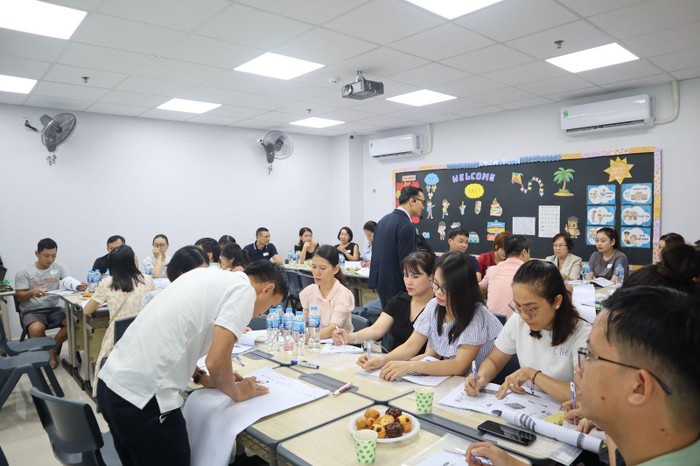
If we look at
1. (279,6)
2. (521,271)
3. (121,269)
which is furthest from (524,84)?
(121,269)

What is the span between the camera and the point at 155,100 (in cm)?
553

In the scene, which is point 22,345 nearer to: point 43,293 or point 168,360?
point 43,293

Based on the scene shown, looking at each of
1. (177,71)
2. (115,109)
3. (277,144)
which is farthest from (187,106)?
(277,144)

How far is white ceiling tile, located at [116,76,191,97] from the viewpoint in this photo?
15.4 ft

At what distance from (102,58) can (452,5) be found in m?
2.93

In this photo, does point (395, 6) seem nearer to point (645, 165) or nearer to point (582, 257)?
point (645, 165)

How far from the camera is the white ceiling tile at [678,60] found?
409cm

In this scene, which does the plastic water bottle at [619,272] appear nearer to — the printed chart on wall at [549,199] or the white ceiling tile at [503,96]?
the printed chart on wall at [549,199]

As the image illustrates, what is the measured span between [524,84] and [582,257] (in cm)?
233

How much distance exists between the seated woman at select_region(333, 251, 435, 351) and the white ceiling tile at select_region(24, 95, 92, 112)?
15.4 feet

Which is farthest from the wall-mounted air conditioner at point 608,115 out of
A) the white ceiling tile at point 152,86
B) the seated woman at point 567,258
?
the white ceiling tile at point 152,86

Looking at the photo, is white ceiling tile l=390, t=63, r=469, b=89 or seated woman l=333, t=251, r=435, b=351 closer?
seated woman l=333, t=251, r=435, b=351

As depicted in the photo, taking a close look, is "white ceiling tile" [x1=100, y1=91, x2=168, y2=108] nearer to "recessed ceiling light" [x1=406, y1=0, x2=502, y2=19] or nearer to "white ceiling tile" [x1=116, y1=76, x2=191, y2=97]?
"white ceiling tile" [x1=116, y1=76, x2=191, y2=97]

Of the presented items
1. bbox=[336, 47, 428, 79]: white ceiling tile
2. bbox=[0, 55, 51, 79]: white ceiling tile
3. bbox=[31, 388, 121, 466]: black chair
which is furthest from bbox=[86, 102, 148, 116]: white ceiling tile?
bbox=[31, 388, 121, 466]: black chair
